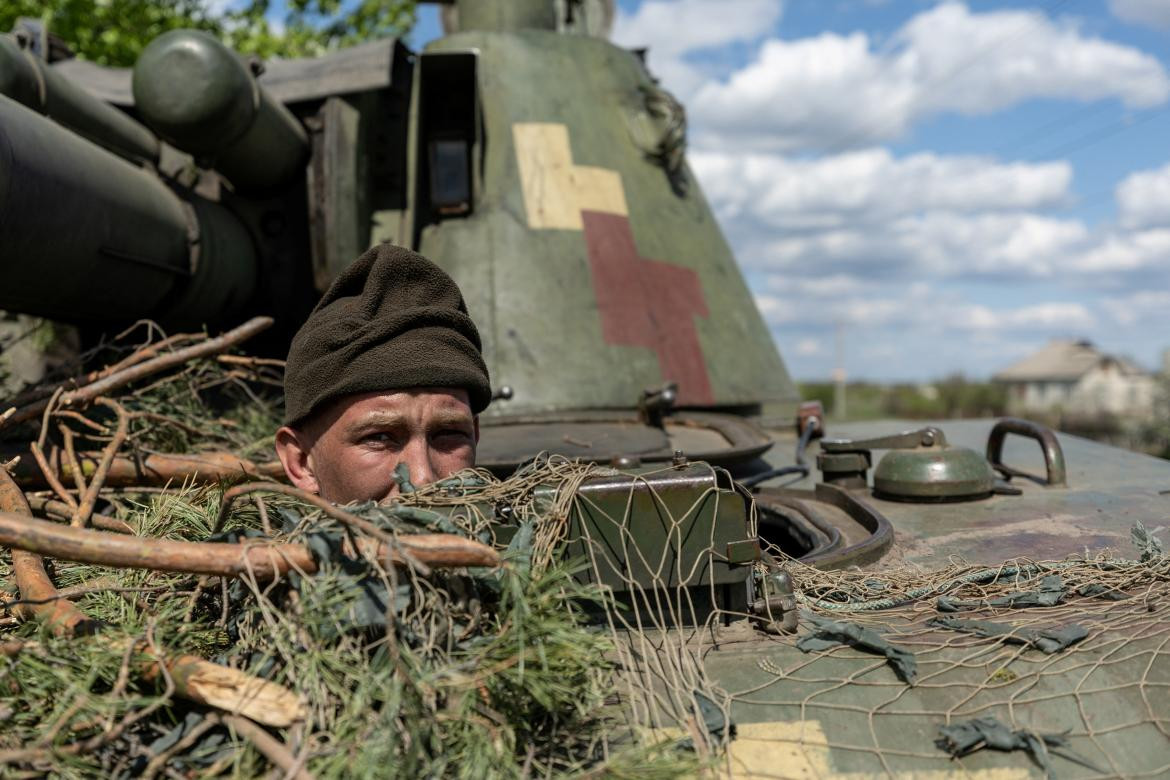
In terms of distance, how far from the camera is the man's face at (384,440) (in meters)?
2.08

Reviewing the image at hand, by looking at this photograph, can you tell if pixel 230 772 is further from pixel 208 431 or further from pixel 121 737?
pixel 208 431

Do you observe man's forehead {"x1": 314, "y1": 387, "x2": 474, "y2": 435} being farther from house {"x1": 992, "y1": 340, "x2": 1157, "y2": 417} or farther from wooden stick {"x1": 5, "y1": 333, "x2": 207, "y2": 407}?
house {"x1": 992, "y1": 340, "x2": 1157, "y2": 417}

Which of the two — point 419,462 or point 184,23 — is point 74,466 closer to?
point 419,462

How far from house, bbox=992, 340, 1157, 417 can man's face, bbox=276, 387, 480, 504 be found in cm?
4393

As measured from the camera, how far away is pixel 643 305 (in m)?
4.21

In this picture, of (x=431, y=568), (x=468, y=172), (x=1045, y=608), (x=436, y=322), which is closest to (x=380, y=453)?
(x=436, y=322)

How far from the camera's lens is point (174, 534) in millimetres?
1937

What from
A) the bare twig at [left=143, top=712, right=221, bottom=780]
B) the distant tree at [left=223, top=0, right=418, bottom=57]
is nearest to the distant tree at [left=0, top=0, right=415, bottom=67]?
the distant tree at [left=223, top=0, right=418, bottom=57]

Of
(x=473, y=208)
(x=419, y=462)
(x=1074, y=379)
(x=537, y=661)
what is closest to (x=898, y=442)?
(x=419, y=462)

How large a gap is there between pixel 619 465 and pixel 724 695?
105cm

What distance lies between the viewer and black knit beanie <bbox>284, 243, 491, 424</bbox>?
2.06 m

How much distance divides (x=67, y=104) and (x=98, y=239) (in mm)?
793

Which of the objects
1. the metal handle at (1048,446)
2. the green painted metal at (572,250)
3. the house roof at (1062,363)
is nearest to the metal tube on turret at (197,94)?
the green painted metal at (572,250)

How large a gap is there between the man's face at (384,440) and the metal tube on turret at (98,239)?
1072 mm
